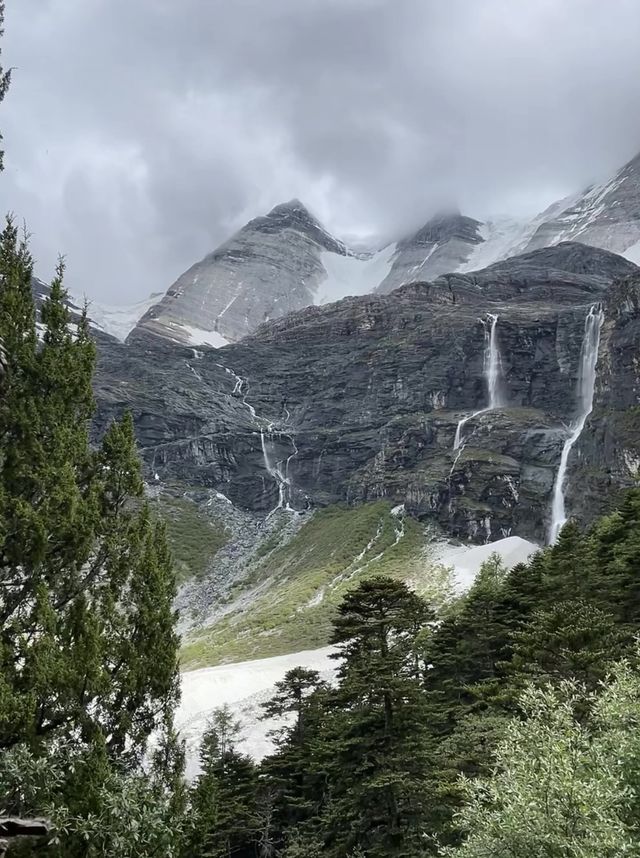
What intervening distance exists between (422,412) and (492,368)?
2017cm

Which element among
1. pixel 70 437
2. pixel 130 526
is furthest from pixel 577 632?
pixel 70 437

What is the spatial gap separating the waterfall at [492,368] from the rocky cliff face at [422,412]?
0.64 meters

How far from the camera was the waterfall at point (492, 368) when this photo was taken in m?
153

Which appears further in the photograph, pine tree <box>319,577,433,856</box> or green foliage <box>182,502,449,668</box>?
green foliage <box>182,502,449,668</box>

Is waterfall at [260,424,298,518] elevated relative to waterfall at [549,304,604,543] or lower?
lower

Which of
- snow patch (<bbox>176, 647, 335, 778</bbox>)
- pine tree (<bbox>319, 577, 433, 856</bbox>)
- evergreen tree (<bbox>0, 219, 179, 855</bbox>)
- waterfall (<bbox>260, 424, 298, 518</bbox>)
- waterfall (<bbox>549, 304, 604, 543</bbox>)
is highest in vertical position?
waterfall (<bbox>549, 304, 604, 543</bbox>)

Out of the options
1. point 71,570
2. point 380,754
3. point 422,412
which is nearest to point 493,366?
point 422,412

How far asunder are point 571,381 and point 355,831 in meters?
142

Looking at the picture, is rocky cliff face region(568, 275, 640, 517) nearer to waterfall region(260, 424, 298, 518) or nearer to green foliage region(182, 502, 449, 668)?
green foliage region(182, 502, 449, 668)

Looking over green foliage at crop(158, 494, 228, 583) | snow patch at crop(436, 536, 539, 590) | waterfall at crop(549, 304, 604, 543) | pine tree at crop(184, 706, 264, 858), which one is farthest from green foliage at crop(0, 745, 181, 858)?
green foliage at crop(158, 494, 228, 583)

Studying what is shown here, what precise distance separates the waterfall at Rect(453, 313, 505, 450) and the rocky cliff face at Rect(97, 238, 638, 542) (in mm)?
641

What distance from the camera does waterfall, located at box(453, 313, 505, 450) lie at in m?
153

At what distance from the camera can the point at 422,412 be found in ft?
522

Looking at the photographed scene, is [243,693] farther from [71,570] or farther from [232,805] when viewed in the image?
[71,570]
